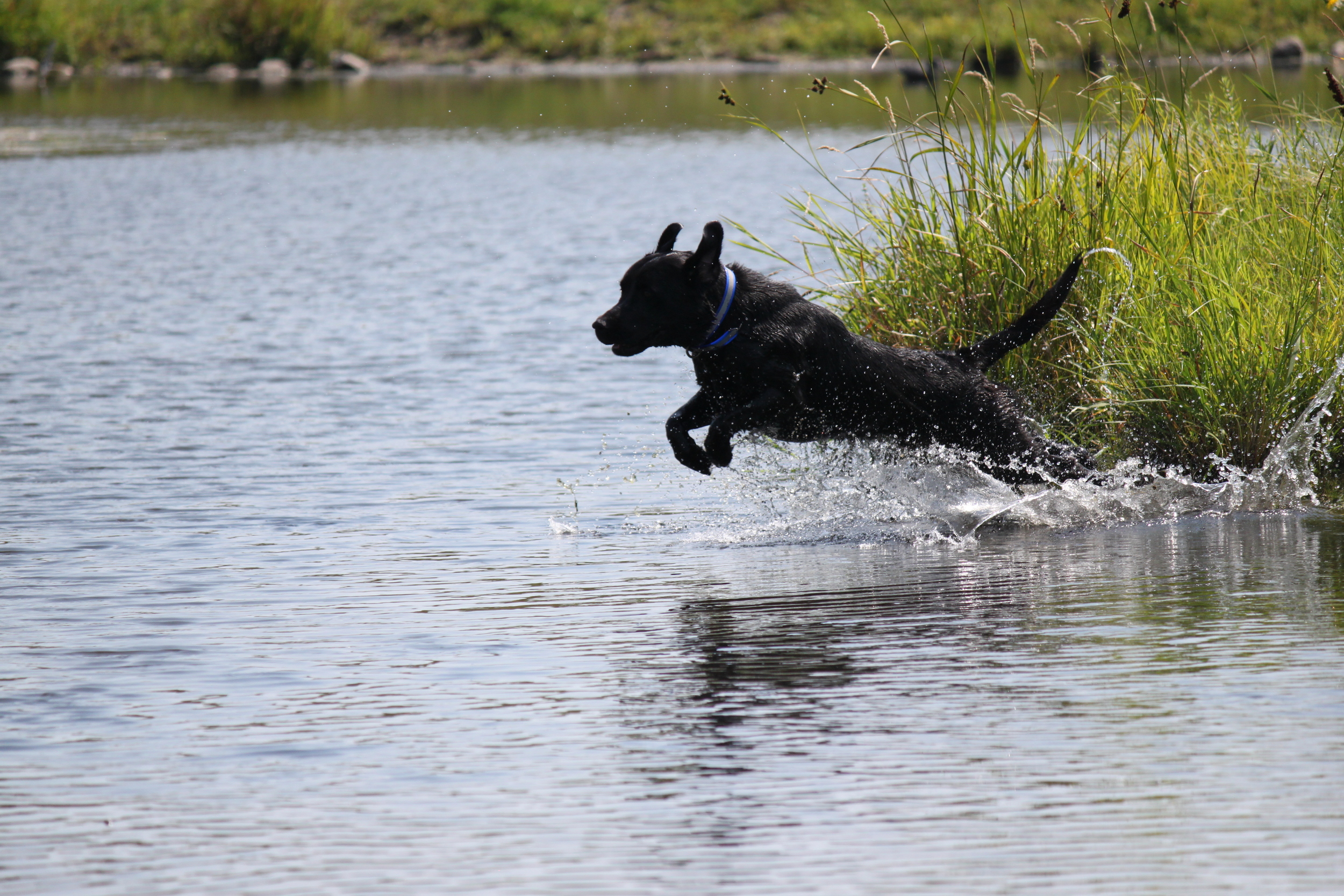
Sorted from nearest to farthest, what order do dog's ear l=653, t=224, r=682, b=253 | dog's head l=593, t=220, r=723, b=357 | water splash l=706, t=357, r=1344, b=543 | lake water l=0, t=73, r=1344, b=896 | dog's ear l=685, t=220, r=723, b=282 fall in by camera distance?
lake water l=0, t=73, r=1344, b=896
dog's ear l=685, t=220, r=723, b=282
dog's head l=593, t=220, r=723, b=357
dog's ear l=653, t=224, r=682, b=253
water splash l=706, t=357, r=1344, b=543

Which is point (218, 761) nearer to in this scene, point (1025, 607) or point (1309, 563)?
point (1025, 607)

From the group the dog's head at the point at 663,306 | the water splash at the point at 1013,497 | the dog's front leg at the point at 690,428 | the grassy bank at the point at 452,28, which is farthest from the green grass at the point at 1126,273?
the grassy bank at the point at 452,28

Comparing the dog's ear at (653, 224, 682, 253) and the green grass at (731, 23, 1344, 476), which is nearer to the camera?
the dog's ear at (653, 224, 682, 253)

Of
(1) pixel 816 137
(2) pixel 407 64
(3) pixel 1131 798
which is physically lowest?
(3) pixel 1131 798

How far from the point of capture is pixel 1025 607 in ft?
17.2

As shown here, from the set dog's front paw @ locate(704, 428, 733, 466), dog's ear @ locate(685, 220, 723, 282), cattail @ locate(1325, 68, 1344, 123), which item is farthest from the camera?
dog's front paw @ locate(704, 428, 733, 466)

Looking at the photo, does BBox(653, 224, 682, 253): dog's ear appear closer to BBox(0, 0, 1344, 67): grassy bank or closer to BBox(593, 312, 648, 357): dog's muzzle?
BBox(593, 312, 648, 357): dog's muzzle

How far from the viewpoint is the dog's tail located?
248 inches

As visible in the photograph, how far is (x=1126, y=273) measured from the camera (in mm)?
7129

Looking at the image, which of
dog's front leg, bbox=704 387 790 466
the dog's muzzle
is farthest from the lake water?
the dog's muzzle

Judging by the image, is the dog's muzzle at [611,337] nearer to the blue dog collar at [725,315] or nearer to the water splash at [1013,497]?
the blue dog collar at [725,315]

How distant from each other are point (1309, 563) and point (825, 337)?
199 centimetres

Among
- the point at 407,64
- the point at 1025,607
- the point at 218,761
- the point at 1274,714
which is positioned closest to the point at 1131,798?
the point at 1274,714

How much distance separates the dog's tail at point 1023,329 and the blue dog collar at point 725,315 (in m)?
1.00
